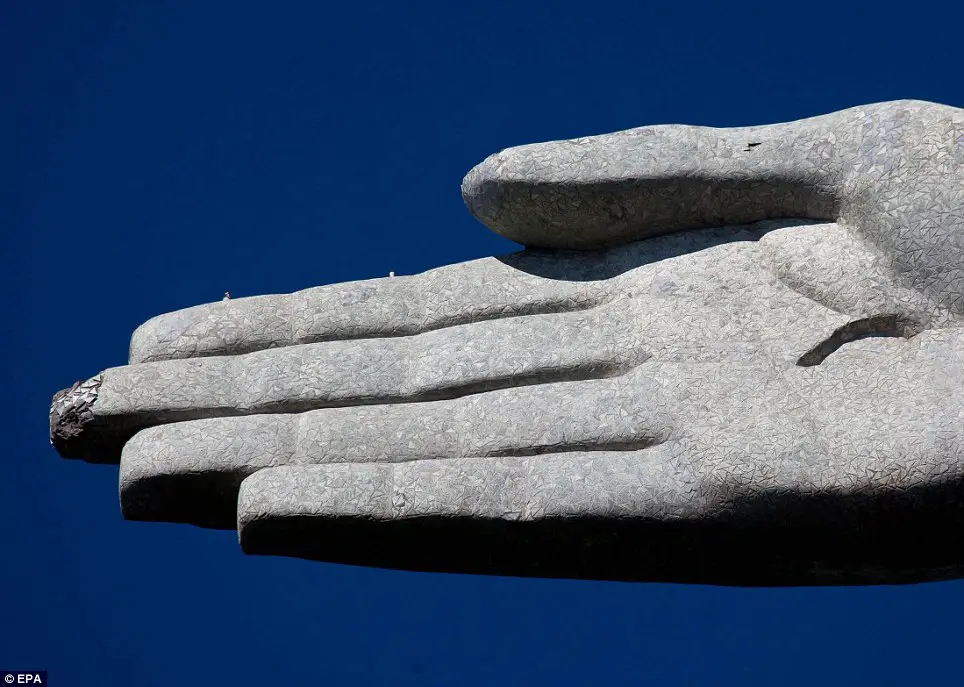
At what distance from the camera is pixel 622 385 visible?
410cm

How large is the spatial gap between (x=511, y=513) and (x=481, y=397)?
0.40 m

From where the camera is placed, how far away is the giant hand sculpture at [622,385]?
12.7ft

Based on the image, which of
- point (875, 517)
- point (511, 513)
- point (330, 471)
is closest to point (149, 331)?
point (330, 471)

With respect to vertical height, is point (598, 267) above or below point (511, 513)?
above

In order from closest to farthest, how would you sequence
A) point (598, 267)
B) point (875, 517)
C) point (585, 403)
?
point (875, 517)
point (585, 403)
point (598, 267)

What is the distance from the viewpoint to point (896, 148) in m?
4.16

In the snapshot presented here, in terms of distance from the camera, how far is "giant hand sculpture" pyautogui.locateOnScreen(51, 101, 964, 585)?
3.88 m

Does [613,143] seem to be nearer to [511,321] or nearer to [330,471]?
[511,321]

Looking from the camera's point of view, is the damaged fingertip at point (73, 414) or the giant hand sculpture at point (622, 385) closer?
the giant hand sculpture at point (622, 385)

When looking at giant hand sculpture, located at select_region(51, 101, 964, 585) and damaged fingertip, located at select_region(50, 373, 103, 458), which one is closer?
giant hand sculpture, located at select_region(51, 101, 964, 585)

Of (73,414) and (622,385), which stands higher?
(73,414)

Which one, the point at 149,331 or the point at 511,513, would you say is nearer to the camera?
the point at 511,513

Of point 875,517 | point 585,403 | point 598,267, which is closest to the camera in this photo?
point 875,517

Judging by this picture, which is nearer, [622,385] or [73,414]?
[622,385]
